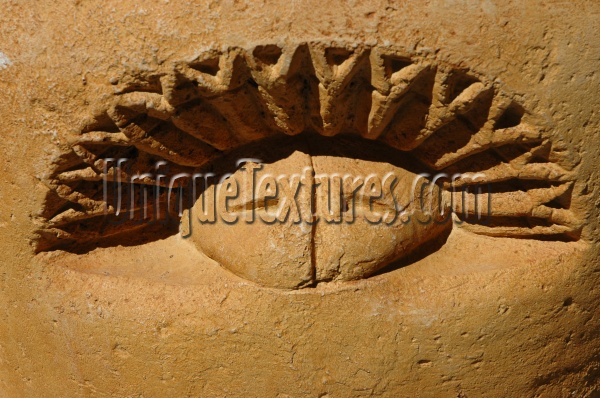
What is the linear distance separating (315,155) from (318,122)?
95mm

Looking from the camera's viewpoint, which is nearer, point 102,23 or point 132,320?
point 102,23

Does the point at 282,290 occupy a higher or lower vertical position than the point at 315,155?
lower

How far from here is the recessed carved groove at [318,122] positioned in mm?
1003

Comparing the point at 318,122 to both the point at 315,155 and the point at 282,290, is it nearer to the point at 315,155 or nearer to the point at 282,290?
the point at 315,155

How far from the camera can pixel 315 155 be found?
119 cm

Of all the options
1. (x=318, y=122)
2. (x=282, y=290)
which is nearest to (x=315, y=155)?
(x=318, y=122)

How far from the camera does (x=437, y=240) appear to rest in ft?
4.11

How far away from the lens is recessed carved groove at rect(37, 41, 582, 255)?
1003mm

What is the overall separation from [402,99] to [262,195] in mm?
308

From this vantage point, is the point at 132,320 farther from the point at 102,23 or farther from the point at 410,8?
the point at 410,8

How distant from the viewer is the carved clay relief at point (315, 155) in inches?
39.8

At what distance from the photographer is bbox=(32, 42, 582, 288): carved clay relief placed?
39.8 inches

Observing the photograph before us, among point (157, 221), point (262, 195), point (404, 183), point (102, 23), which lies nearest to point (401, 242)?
point (404, 183)

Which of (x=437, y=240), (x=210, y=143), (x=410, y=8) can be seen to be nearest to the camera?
(x=410, y=8)
